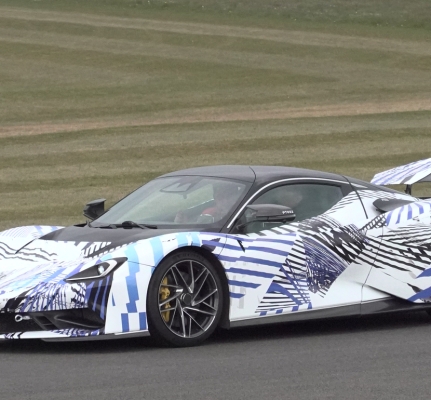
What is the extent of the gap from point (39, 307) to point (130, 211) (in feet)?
4.99

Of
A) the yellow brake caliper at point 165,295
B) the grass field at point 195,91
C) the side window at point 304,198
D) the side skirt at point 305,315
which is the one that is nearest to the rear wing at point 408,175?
the side window at point 304,198

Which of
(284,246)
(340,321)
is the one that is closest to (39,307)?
(284,246)

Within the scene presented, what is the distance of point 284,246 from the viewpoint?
8023mm

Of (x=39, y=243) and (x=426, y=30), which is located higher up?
(x=426, y=30)

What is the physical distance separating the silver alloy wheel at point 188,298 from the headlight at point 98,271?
357mm

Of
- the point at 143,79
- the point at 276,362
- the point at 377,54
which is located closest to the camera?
the point at 276,362

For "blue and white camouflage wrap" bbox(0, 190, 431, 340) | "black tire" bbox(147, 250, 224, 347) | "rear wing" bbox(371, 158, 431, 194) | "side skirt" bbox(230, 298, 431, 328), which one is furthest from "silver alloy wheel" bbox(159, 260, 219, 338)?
"rear wing" bbox(371, 158, 431, 194)

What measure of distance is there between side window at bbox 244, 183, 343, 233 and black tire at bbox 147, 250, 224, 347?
842 mm

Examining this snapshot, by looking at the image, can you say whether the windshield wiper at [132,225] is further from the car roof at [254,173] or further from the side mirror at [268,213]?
the car roof at [254,173]

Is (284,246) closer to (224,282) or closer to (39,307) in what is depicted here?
(224,282)

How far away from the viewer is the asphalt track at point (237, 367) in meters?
6.06

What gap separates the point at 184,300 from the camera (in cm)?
758

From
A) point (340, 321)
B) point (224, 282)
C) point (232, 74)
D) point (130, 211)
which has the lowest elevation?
point (340, 321)

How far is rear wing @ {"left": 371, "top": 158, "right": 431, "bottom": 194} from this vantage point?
921 centimetres
